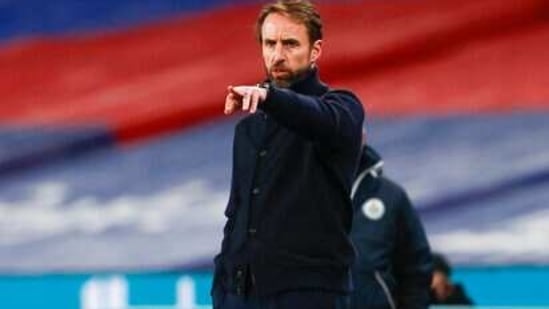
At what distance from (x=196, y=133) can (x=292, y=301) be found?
288 centimetres

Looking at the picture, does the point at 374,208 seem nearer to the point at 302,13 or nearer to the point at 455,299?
the point at 455,299

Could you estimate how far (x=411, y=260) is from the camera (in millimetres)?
4438

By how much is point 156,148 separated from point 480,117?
3.40 ft

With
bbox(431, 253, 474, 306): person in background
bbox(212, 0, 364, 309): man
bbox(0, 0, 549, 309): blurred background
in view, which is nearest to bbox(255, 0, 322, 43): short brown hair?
bbox(212, 0, 364, 309): man

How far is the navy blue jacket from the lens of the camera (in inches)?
122

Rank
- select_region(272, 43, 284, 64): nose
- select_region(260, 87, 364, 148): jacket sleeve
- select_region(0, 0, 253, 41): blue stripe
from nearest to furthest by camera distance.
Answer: select_region(260, 87, 364, 148): jacket sleeve → select_region(272, 43, 284, 64): nose → select_region(0, 0, 253, 41): blue stripe

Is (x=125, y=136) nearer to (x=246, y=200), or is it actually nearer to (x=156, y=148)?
(x=156, y=148)

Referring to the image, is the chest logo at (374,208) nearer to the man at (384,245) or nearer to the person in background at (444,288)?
the man at (384,245)

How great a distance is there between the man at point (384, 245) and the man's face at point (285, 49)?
1158 millimetres

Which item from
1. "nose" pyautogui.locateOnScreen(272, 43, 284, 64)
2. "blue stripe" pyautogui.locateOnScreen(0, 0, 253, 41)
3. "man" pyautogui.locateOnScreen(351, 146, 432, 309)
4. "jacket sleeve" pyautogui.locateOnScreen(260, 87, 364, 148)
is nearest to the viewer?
"jacket sleeve" pyautogui.locateOnScreen(260, 87, 364, 148)

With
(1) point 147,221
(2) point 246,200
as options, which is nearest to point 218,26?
(1) point 147,221

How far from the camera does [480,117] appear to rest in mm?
5754

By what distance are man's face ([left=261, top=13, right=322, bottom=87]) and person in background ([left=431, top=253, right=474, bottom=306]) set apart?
2.09m

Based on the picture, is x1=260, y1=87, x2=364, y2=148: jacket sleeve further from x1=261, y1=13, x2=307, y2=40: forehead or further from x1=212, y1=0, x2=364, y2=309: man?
x1=261, y1=13, x2=307, y2=40: forehead
